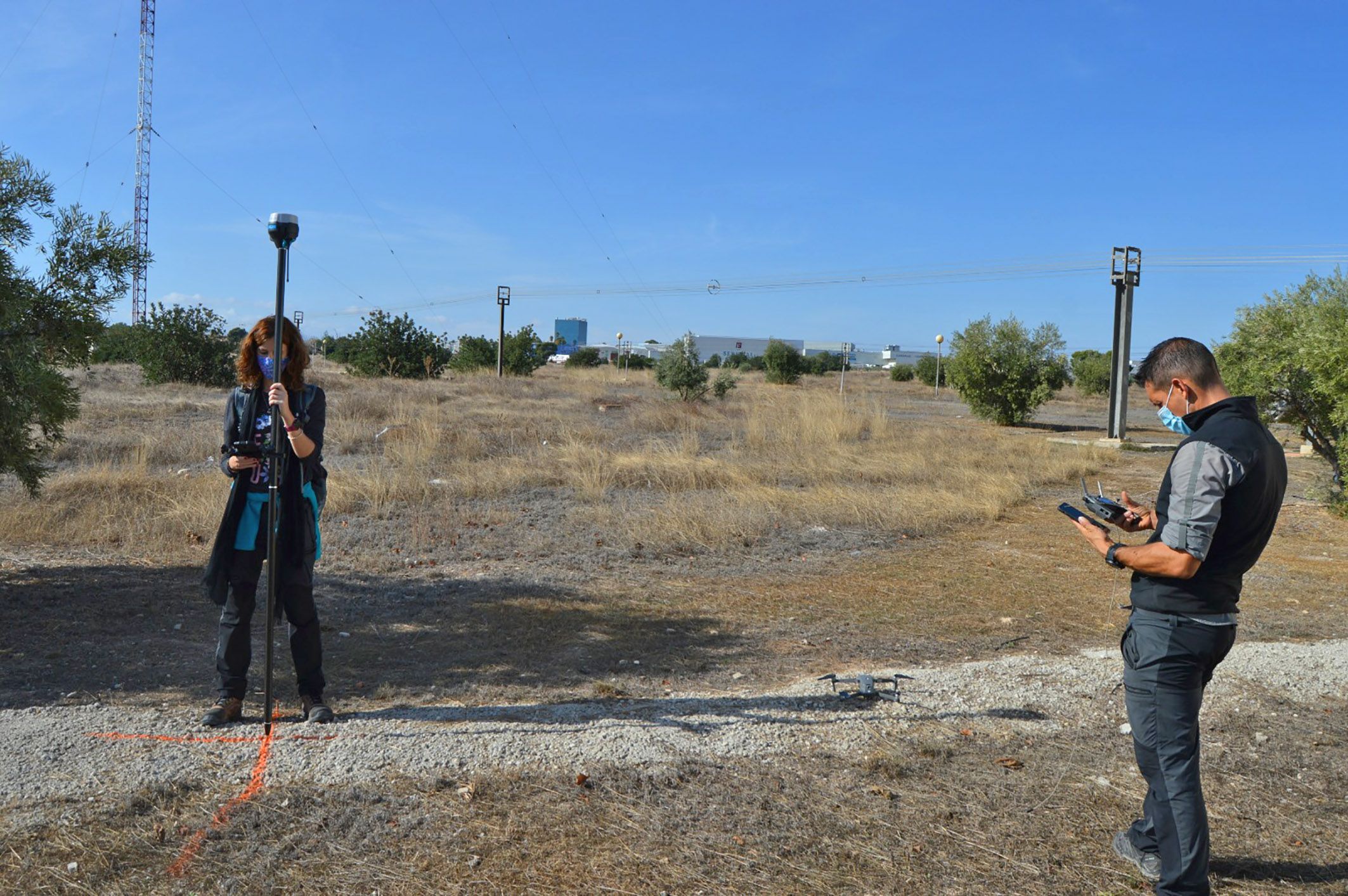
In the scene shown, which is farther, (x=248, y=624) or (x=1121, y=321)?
(x=1121, y=321)

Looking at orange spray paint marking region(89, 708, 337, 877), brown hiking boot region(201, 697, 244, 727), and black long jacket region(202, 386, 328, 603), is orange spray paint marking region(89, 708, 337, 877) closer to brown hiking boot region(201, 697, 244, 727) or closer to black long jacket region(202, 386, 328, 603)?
brown hiking boot region(201, 697, 244, 727)

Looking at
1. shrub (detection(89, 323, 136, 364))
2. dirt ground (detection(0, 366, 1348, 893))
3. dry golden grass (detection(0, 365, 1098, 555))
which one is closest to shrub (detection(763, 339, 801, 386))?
dry golden grass (detection(0, 365, 1098, 555))

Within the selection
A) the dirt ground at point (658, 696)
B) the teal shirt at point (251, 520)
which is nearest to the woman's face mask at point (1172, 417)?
the dirt ground at point (658, 696)

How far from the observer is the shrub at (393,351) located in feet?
107

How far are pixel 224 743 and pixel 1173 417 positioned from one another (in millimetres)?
3911

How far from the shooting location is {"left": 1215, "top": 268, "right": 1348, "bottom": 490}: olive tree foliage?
11586 millimetres

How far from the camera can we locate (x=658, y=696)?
5.13 m

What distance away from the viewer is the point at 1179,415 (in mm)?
3186

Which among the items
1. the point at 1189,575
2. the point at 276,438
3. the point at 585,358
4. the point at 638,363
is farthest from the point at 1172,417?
the point at 585,358

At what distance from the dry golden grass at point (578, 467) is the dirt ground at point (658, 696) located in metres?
0.55

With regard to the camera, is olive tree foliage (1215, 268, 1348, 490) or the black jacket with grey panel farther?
olive tree foliage (1215, 268, 1348, 490)

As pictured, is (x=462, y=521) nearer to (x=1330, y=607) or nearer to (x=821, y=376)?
(x=1330, y=607)

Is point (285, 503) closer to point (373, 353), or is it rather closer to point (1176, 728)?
point (1176, 728)

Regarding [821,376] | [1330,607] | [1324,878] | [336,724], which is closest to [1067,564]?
[1330,607]
